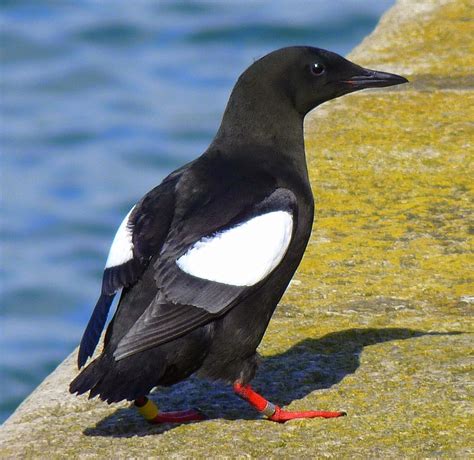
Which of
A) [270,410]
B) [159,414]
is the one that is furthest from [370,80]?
[159,414]

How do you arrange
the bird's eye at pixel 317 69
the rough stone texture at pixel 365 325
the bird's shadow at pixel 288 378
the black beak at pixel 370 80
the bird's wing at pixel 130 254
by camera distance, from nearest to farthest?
the rough stone texture at pixel 365 325 < the bird's wing at pixel 130 254 < the bird's shadow at pixel 288 378 < the bird's eye at pixel 317 69 < the black beak at pixel 370 80

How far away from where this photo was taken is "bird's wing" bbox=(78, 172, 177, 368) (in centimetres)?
396

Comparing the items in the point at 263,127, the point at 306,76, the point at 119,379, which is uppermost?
the point at 306,76

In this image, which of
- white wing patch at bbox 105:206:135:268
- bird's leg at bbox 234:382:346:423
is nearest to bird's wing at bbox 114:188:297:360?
white wing patch at bbox 105:206:135:268

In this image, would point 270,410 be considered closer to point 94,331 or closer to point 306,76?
point 94,331

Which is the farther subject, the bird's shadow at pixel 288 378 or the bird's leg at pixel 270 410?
the bird's shadow at pixel 288 378

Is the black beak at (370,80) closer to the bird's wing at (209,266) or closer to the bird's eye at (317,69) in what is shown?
the bird's eye at (317,69)

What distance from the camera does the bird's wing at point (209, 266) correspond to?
3771mm

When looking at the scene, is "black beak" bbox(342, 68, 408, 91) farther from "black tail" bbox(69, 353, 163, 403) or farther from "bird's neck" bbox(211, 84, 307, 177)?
"black tail" bbox(69, 353, 163, 403)

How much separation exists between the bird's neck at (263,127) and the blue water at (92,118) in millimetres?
4338

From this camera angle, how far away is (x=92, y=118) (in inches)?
480

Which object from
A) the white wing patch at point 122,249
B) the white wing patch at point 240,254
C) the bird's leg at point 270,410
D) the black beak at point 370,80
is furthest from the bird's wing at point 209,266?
the black beak at point 370,80

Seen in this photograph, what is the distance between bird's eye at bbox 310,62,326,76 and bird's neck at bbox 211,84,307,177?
18cm

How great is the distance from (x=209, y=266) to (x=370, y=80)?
4.08ft
